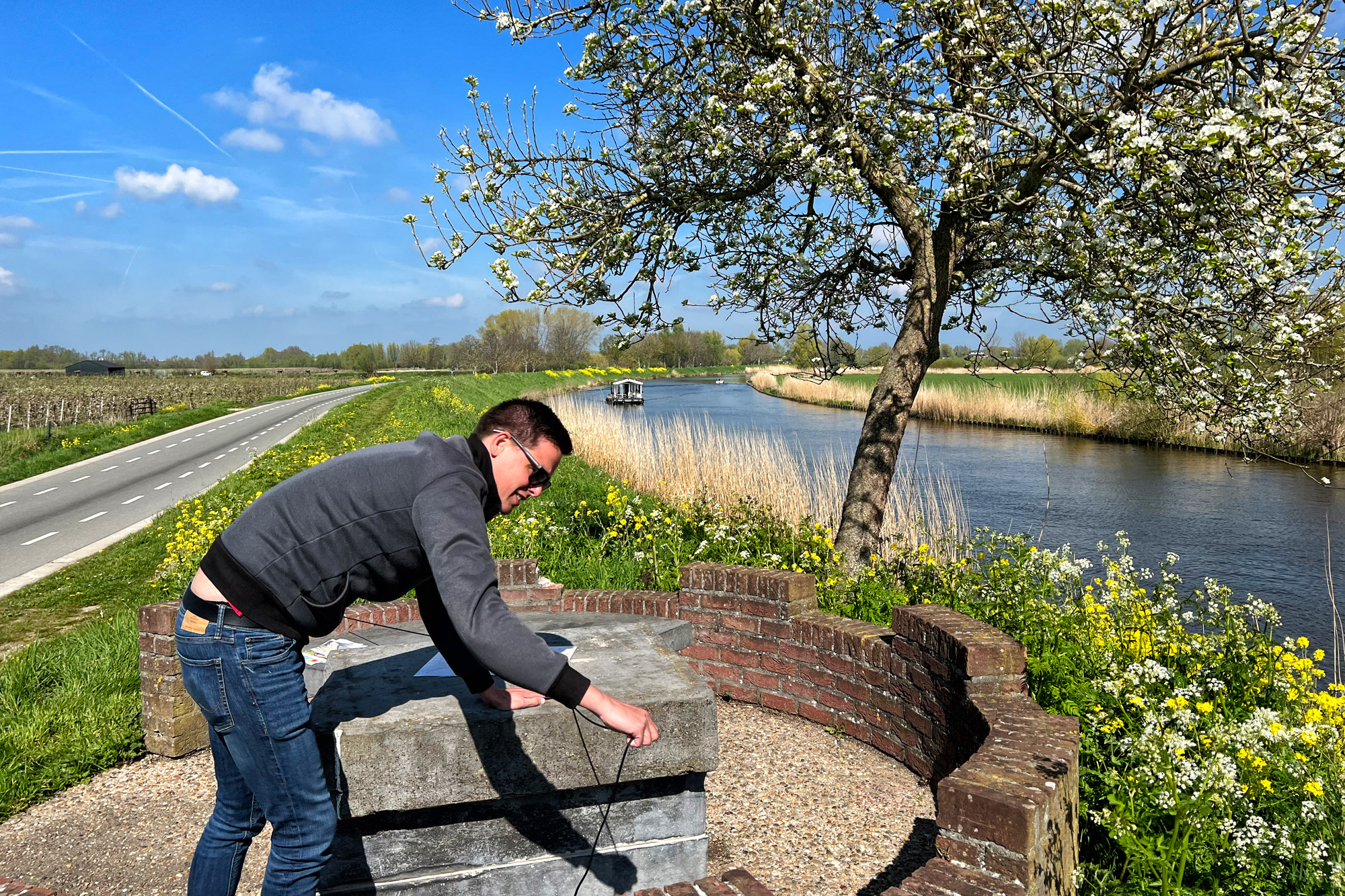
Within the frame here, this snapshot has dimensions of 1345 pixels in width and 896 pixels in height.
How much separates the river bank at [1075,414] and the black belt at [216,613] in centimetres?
1376

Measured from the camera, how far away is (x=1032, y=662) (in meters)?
4.09

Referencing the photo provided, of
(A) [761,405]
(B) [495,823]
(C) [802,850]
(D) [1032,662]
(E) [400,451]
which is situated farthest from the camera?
(A) [761,405]

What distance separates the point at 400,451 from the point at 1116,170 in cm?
437

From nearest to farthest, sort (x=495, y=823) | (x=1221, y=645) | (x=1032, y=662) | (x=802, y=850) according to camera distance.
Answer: (x=495, y=823) → (x=802, y=850) → (x=1032, y=662) → (x=1221, y=645)

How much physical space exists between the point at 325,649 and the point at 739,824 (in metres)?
2.03

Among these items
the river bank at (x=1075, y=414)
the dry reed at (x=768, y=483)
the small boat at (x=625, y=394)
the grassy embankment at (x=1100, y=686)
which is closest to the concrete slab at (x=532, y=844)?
the grassy embankment at (x=1100, y=686)

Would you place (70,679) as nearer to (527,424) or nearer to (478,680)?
(478,680)

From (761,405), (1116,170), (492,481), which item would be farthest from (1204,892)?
(761,405)

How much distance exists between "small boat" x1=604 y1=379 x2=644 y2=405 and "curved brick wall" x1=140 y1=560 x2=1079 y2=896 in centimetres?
3139

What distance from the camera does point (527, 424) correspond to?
2455 mm

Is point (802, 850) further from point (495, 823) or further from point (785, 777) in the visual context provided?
point (495, 823)

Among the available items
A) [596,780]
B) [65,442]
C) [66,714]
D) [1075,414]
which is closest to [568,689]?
[596,780]

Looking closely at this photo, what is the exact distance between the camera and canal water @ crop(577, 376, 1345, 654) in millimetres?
9984

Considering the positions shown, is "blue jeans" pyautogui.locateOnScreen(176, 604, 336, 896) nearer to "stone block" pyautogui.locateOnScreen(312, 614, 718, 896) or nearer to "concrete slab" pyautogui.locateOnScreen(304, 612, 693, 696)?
"stone block" pyautogui.locateOnScreen(312, 614, 718, 896)
